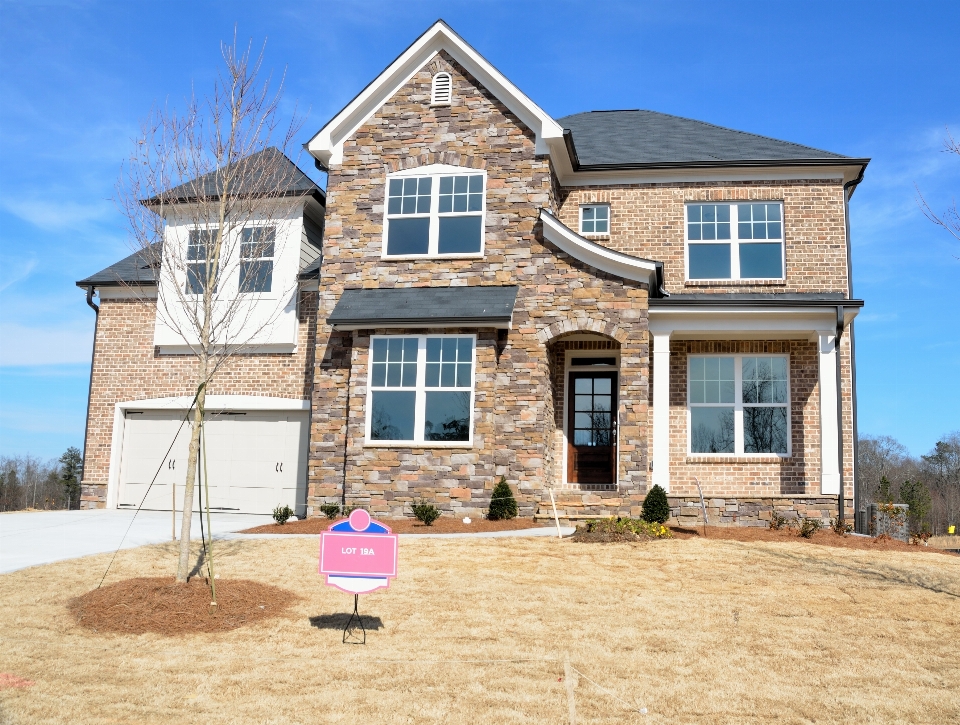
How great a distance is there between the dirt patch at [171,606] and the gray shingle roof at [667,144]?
464 inches

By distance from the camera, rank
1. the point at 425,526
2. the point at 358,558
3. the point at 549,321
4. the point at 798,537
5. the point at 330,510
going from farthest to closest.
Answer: the point at 549,321, the point at 330,510, the point at 425,526, the point at 798,537, the point at 358,558

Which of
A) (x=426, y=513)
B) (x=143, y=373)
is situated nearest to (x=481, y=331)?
(x=426, y=513)

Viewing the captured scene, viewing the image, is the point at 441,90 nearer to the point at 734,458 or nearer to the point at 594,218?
the point at 594,218

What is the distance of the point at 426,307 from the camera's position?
1599 centimetres

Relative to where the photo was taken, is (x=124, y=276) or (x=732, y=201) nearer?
(x=732, y=201)

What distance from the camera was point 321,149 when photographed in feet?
57.1

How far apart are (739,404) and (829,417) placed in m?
1.87

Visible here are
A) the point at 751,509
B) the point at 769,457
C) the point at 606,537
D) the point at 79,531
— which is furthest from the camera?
the point at 769,457

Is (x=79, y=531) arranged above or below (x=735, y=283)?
below

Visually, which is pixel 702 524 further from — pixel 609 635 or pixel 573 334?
pixel 609 635

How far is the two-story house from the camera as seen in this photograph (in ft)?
51.5

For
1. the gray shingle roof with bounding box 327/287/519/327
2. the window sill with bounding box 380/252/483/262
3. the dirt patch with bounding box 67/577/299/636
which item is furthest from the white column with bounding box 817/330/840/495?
the dirt patch with bounding box 67/577/299/636

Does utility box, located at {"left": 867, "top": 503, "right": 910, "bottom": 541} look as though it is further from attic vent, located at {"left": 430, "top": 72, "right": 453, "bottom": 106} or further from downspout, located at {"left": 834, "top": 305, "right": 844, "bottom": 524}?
attic vent, located at {"left": 430, "top": 72, "right": 453, "bottom": 106}

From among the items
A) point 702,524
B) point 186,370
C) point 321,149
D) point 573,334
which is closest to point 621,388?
point 573,334
